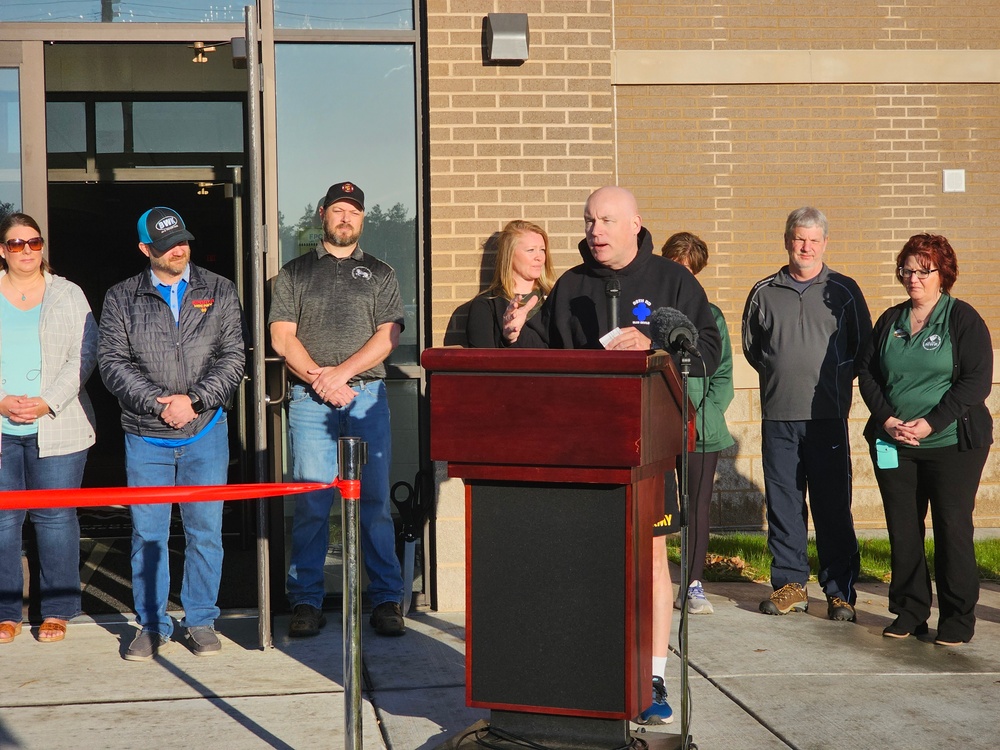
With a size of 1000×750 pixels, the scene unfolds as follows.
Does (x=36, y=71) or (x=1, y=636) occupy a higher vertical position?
(x=36, y=71)

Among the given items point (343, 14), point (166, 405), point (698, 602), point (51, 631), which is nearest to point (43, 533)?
point (51, 631)

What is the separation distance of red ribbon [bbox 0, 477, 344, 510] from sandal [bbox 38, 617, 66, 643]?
2.16 metres

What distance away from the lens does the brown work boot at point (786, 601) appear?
6.38 m

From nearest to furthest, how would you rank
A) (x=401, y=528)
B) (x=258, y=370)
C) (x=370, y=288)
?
1. (x=258, y=370)
2. (x=370, y=288)
3. (x=401, y=528)

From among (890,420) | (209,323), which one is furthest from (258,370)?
(890,420)

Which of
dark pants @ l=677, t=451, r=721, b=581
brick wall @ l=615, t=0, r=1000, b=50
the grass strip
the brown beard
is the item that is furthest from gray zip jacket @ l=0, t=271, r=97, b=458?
brick wall @ l=615, t=0, r=1000, b=50

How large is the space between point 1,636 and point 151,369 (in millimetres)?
1577

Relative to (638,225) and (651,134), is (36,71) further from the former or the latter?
(651,134)

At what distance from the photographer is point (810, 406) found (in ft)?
21.0

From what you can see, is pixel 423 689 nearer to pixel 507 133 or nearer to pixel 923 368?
pixel 923 368

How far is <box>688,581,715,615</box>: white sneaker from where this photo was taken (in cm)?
638

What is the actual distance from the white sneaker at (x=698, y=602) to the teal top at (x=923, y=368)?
1.34 meters

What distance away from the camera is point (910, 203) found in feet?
30.1

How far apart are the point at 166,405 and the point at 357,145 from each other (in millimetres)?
1927
